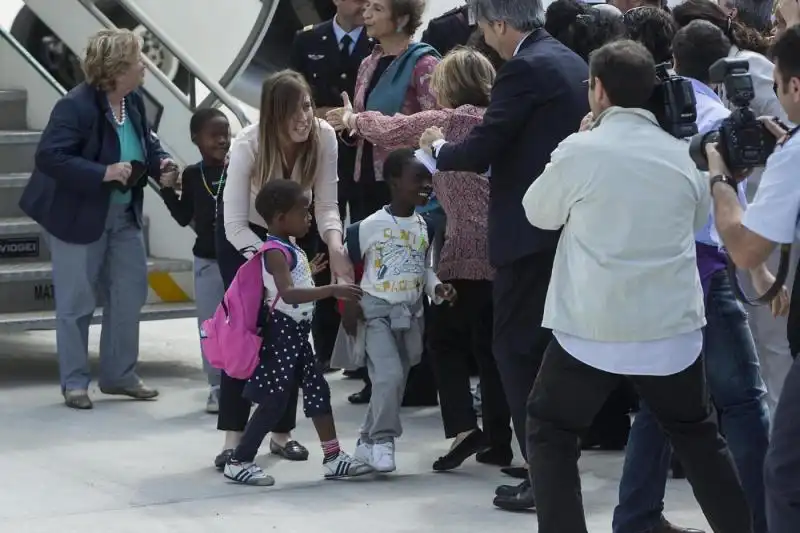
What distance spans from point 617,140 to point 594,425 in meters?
2.38

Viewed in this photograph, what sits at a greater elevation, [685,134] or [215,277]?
[685,134]

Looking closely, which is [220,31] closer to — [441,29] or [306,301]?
[441,29]

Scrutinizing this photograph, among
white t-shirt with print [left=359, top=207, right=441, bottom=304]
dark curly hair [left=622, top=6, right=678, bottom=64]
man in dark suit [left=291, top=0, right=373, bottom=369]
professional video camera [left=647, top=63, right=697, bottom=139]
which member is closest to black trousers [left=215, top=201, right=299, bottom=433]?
white t-shirt with print [left=359, top=207, right=441, bottom=304]

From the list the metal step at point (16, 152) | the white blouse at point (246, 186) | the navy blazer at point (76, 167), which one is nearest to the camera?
the white blouse at point (246, 186)

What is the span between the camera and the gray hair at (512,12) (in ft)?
18.8

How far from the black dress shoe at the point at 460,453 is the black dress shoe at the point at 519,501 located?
2.04 feet

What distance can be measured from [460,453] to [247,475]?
852 millimetres

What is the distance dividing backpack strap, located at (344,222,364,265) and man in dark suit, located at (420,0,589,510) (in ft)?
2.29

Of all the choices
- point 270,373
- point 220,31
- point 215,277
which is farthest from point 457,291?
point 220,31

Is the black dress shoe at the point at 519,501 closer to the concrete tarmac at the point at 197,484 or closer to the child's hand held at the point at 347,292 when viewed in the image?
the concrete tarmac at the point at 197,484

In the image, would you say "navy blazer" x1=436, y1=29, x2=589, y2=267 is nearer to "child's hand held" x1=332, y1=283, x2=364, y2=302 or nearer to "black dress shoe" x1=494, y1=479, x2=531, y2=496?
"child's hand held" x1=332, y1=283, x2=364, y2=302

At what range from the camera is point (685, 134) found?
487cm

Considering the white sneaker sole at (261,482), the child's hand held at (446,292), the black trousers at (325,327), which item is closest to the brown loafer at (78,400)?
the black trousers at (325,327)

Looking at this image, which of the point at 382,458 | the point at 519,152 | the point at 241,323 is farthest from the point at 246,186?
the point at 519,152
